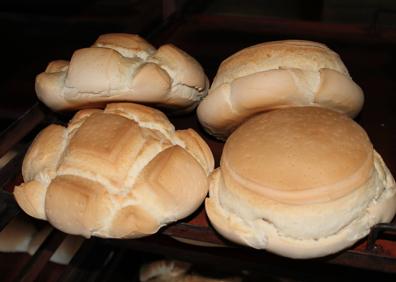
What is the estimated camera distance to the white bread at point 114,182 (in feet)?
2.66

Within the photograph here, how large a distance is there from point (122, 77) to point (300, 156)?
374 mm

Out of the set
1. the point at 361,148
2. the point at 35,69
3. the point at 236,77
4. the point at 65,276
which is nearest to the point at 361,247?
the point at 361,148

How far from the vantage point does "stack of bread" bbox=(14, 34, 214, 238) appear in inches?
32.1

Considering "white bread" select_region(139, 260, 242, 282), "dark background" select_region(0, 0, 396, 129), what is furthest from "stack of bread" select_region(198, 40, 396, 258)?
"white bread" select_region(139, 260, 242, 282)

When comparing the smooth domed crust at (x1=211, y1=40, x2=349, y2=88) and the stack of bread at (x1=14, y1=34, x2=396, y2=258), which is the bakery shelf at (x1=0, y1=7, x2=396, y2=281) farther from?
the smooth domed crust at (x1=211, y1=40, x2=349, y2=88)

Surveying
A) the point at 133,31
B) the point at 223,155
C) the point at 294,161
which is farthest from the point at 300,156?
the point at 133,31

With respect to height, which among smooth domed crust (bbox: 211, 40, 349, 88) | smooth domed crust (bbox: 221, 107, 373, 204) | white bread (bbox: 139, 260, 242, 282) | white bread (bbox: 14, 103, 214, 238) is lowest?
white bread (bbox: 139, 260, 242, 282)

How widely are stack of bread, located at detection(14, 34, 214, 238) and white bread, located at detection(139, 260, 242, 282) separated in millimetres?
564

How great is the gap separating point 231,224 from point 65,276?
68cm

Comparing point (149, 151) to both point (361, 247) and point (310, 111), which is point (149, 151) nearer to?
point (310, 111)

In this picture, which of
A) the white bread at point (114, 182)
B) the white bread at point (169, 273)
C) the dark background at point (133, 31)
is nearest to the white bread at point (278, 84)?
the white bread at point (114, 182)

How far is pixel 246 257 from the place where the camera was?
1.30m

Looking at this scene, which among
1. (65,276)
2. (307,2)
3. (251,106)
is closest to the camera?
(251,106)

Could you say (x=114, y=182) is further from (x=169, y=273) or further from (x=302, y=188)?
(x=169, y=273)
